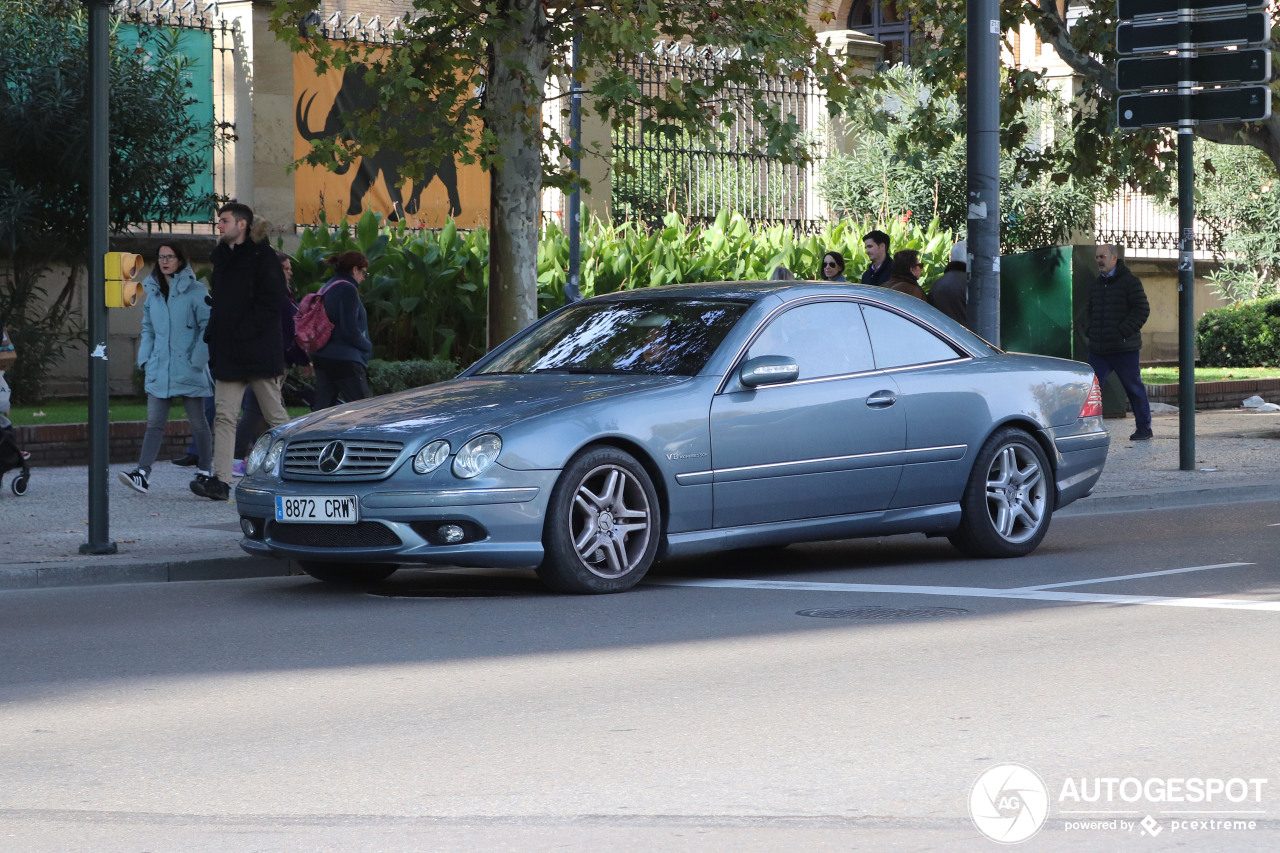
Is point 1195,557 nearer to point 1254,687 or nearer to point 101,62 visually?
point 1254,687

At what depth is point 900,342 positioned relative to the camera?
10391mm

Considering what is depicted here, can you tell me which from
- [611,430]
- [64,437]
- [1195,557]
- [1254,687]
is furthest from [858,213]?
[1254,687]

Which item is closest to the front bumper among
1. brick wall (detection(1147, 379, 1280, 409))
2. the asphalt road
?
the asphalt road

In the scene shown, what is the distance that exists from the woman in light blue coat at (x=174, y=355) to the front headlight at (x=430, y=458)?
190 inches

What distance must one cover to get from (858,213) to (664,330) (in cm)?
1804

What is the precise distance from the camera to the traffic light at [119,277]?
10438 mm

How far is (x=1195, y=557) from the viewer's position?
1053 centimetres

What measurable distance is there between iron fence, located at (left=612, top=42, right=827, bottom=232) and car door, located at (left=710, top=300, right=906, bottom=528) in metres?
10.9

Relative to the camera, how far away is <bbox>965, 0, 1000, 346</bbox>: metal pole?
14016mm

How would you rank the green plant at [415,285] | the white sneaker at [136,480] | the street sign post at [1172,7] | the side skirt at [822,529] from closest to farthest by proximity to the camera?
the side skirt at [822,529], the white sneaker at [136,480], the street sign post at [1172,7], the green plant at [415,285]

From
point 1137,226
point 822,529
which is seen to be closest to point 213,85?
point 822,529

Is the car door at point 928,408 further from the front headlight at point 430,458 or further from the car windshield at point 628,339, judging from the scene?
the front headlight at point 430,458

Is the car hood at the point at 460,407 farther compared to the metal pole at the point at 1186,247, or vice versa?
the metal pole at the point at 1186,247

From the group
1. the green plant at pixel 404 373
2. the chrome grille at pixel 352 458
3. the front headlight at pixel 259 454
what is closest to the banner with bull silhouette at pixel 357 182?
the green plant at pixel 404 373
